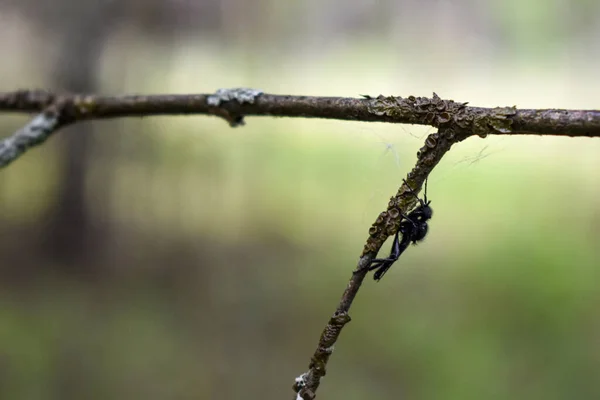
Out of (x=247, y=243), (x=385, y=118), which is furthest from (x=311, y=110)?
(x=247, y=243)

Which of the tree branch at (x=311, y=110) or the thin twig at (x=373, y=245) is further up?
A: the tree branch at (x=311, y=110)

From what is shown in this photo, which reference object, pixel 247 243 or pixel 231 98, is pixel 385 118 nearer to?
pixel 231 98

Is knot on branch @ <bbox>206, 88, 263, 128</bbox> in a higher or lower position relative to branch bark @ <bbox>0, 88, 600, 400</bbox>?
higher

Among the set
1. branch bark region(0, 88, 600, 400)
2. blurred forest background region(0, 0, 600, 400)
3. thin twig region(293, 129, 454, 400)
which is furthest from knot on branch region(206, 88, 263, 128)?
blurred forest background region(0, 0, 600, 400)

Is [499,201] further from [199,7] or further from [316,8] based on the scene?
A: [199,7]

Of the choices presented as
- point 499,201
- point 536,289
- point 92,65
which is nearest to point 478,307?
point 536,289

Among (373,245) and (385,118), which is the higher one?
(385,118)

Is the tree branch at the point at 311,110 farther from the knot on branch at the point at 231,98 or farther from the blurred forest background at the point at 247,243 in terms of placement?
the blurred forest background at the point at 247,243

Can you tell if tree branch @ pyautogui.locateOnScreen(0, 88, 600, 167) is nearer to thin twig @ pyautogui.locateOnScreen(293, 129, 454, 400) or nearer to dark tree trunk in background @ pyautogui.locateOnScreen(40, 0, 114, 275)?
thin twig @ pyautogui.locateOnScreen(293, 129, 454, 400)

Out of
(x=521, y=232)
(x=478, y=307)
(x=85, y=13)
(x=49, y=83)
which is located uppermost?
(x=85, y=13)

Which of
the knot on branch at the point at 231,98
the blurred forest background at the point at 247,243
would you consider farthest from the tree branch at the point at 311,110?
the blurred forest background at the point at 247,243

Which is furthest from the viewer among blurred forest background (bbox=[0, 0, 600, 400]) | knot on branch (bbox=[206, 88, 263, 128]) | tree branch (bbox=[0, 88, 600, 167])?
blurred forest background (bbox=[0, 0, 600, 400])
